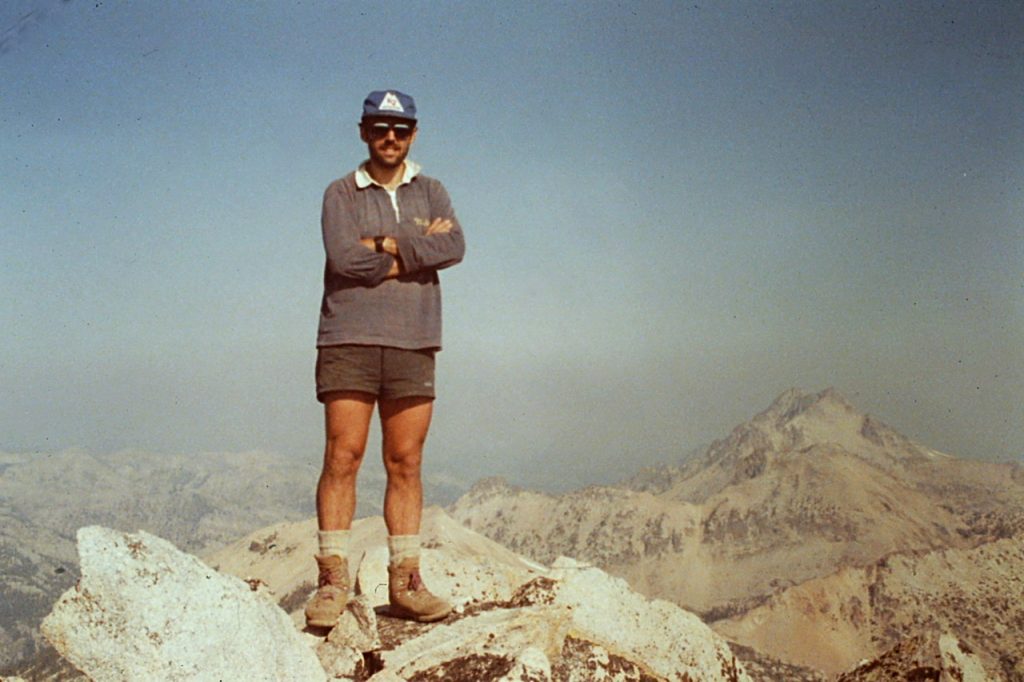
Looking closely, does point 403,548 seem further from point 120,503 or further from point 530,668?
point 120,503

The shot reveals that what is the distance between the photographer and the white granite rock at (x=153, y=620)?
2.31m

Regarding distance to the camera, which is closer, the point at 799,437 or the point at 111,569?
the point at 111,569

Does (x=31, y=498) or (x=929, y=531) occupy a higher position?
(x=929, y=531)

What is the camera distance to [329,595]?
327 cm

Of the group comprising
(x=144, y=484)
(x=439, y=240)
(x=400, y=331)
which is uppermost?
(x=439, y=240)

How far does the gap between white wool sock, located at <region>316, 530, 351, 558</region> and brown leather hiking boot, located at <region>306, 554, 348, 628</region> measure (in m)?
0.02

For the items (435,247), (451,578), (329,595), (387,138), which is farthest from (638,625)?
(387,138)

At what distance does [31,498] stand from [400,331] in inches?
694

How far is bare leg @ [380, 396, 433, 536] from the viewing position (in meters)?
3.43

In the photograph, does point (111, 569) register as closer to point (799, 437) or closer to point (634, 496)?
point (634, 496)

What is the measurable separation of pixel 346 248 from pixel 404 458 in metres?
0.85

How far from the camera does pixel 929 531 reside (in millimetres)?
11484

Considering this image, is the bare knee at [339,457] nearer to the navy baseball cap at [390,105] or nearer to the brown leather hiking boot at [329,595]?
the brown leather hiking boot at [329,595]

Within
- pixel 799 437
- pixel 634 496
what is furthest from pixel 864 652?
pixel 799 437
